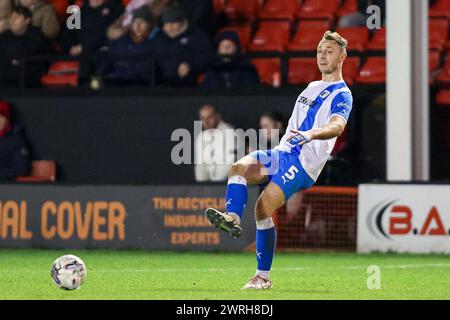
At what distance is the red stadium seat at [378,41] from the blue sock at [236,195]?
715 cm

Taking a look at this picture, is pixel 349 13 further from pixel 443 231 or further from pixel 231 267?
pixel 231 267

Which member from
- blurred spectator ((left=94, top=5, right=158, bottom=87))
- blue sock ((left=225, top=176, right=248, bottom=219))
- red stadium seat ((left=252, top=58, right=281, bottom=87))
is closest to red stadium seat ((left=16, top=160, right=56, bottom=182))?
blurred spectator ((left=94, top=5, right=158, bottom=87))

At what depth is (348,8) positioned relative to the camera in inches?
647

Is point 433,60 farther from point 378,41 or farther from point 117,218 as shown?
point 117,218

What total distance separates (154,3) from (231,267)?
5.73 meters

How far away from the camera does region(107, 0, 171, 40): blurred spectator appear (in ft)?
53.3

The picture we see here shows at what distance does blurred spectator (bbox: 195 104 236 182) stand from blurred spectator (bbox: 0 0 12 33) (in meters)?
3.81

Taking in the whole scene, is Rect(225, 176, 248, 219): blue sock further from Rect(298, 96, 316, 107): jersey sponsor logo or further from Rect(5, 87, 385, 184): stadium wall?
Rect(5, 87, 385, 184): stadium wall

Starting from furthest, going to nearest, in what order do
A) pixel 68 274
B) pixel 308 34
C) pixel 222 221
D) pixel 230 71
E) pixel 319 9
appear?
pixel 319 9
pixel 308 34
pixel 230 71
pixel 68 274
pixel 222 221

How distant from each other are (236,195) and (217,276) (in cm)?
193

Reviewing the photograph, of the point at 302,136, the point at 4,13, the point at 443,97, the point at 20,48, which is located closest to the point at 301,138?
the point at 302,136

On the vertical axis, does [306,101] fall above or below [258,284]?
above

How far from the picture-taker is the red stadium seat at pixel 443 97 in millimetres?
14828
